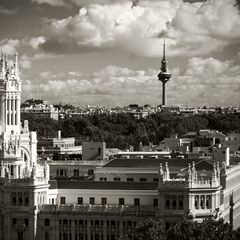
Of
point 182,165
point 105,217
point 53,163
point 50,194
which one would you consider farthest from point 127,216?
point 53,163

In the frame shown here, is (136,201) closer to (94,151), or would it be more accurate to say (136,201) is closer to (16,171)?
(16,171)

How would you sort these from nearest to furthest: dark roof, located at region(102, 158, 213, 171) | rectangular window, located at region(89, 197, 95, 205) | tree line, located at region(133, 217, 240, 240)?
tree line, located at region(133, 217, 240, 240) < rectangular window, located at region(89, 197, 95, 205) < dark roof, located at region(102, 158, 213, 171)

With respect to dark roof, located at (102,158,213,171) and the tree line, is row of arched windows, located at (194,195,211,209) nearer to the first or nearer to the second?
the tree line

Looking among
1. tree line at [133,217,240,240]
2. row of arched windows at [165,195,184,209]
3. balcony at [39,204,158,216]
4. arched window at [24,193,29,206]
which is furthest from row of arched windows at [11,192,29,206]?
tree line at [133,217,240,240]

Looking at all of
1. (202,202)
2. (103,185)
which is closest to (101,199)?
(103,185)

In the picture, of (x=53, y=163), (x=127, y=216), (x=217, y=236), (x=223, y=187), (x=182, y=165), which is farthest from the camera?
(x=53, y=163)

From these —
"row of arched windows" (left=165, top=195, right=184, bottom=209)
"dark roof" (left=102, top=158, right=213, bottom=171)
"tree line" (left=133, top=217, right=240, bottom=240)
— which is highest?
"dark roof" (left=102, top=158, right=213, bottom=171)

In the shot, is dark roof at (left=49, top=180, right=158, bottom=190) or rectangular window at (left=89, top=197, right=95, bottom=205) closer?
dark roof at (left=49, top=180, right=158, bottom=190)

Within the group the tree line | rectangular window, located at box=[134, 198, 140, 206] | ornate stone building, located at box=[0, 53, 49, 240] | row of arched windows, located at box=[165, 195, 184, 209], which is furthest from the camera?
rectangular window, located at box=[134, 198, 140, 206]

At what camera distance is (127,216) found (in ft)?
356

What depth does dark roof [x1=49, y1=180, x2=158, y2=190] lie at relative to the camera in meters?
113

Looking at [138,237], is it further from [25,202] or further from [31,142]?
[31,142]

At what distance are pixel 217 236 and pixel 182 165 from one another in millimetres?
32802

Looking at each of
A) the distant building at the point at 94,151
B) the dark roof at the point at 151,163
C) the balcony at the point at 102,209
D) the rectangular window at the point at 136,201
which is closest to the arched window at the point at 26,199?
the balcony at the point at 102,209
